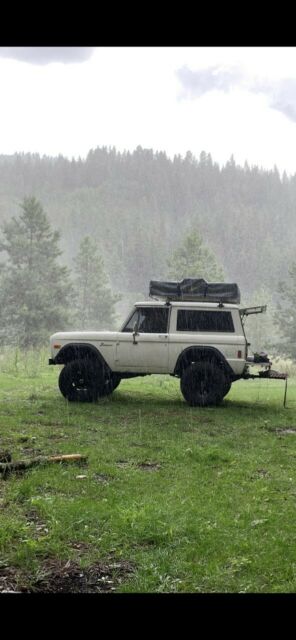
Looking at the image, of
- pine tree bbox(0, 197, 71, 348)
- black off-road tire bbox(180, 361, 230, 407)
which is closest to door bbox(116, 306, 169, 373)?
black off-road tire bbox(180, 361, 230, 407)

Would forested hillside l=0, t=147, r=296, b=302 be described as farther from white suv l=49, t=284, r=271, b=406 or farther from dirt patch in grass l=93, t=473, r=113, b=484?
dirt patch in grass l=93, t=473, r=113, b=484

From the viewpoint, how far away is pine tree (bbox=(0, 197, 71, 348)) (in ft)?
138

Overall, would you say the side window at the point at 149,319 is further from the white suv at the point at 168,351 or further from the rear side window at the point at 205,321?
the rear side window at the point at 205,321

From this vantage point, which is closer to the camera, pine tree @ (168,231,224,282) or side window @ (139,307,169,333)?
side window @ (139,307,169,333)

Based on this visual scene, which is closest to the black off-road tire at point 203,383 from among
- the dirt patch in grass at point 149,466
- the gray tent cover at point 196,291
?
the gray tent cover at point 196,291

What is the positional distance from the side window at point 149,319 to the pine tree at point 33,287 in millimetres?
29233

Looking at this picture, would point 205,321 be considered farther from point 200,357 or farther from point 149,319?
point 149,319

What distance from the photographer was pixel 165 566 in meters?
4.18

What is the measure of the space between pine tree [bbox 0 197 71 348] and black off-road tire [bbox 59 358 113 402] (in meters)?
29.1

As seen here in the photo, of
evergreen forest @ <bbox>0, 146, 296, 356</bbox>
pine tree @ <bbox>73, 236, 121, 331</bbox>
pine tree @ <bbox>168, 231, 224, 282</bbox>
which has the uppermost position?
evergreen forest @ <bbox>0, 146, 296, 356</bbox>

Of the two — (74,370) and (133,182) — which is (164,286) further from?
(133,182)

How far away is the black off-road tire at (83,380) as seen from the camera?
11.8 m
